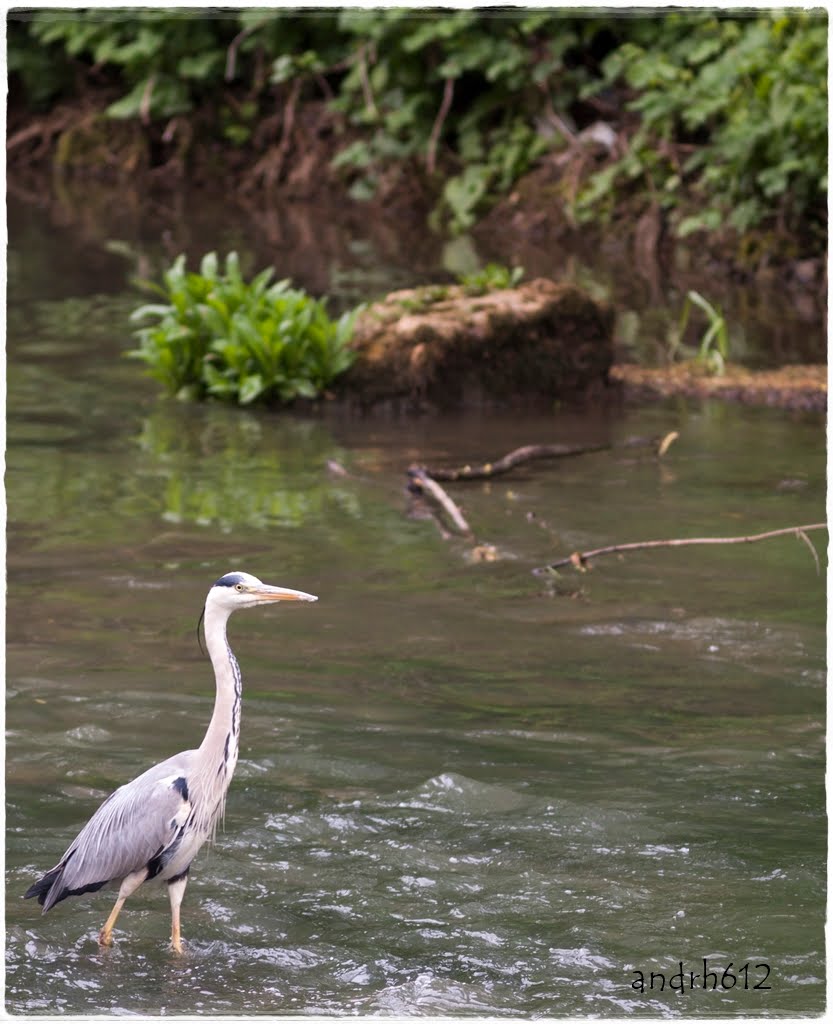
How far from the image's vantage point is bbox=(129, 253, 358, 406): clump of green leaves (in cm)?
1249

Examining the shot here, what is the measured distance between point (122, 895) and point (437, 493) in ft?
15.8

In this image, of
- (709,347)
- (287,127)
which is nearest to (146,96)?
(287,127)

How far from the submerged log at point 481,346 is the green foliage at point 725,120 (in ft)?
17.1

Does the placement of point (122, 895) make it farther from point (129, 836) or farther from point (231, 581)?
point (231, 581)

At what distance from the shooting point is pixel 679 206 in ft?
67.1

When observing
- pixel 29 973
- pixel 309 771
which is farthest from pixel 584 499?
pixel 29 973

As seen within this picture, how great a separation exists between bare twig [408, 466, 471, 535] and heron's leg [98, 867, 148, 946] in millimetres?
4526

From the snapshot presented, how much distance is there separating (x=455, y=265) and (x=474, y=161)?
4.65 m

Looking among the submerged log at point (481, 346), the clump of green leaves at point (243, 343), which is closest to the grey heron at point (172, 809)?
the clump of green leaves at point (243, 343)

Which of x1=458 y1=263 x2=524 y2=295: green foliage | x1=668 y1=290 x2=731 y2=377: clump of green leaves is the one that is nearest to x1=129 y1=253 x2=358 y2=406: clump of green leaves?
x1=458 y1=263 x2=524 y2=295: green foliage

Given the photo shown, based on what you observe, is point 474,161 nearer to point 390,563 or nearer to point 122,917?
point 390,563

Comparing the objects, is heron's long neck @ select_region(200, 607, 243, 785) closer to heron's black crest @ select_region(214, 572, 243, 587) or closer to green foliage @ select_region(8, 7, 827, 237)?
heron's black crest @ select_region(214, 572, 243, 587)

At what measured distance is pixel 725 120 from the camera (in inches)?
791

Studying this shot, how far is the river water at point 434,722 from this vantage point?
513cm
